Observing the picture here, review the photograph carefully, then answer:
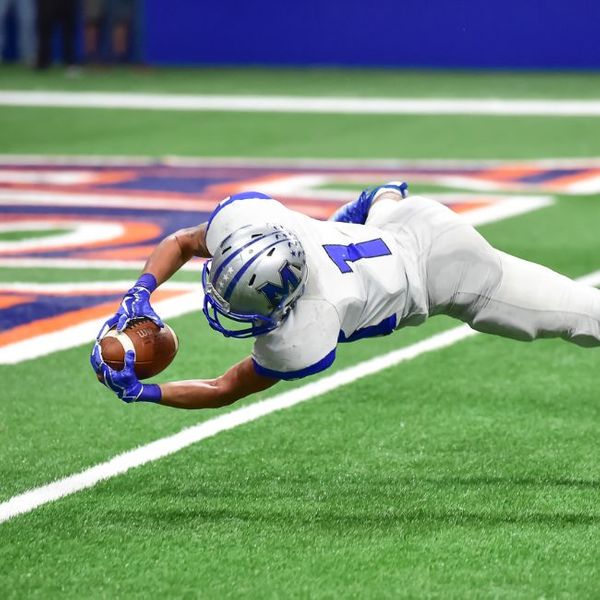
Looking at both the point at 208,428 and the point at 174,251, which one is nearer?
the point at 174,251

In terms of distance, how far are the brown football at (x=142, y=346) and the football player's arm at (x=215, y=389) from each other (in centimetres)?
14

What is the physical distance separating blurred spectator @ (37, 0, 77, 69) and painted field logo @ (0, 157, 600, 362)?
8.67 m

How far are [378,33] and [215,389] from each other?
19.6 metres

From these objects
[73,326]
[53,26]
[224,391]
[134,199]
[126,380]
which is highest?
[126,380]

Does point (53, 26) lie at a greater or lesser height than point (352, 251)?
lesser

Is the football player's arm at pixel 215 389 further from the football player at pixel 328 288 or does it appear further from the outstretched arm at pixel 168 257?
the outstretched arm at pixel 168 257

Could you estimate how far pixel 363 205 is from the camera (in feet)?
19.5

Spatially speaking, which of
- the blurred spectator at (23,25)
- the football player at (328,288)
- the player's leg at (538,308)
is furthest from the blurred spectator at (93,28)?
the player's leg at (538,308)

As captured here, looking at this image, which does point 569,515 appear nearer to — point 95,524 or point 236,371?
point 236,371

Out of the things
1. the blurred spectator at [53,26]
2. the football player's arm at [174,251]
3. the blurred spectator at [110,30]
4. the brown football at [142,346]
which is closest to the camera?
the brown football at [142,346]

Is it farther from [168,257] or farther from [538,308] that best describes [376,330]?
[168,257]

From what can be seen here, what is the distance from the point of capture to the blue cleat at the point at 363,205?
19.4 feet

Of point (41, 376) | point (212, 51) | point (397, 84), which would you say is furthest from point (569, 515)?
point (212, 51)

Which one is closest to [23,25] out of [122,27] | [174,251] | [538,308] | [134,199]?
[122,27]
